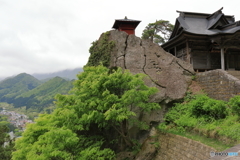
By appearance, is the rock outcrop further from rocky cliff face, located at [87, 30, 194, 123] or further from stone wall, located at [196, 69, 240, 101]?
stone wall, located at [196, 69, 240, 101]

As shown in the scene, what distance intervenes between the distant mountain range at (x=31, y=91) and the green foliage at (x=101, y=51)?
63.8 m

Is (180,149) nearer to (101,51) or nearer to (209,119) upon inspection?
(209,119)

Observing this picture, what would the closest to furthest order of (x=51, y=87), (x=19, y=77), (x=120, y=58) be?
(x=120, y=58) → (x=51, y=87) → (x=19, y=77)

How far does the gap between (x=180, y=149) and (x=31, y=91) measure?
512ft

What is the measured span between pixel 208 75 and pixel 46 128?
33.0 feet

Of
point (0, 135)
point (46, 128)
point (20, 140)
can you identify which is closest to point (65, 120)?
point (46, 128)

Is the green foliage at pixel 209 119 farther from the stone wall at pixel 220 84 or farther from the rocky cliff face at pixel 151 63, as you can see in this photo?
the rocky cliff face at pixel 151 63

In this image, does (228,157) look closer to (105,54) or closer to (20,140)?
(20,140)

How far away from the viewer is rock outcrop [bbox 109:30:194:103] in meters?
11.4

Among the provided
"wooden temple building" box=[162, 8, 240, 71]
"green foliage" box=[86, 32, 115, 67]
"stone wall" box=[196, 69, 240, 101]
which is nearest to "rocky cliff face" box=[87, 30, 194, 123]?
"green foliage" box=[86, 32, 115, 67]

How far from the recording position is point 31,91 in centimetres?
14262

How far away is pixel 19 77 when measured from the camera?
19700 centimetres

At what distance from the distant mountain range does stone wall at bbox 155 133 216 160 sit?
230ft

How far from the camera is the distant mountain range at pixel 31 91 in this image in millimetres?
109062
